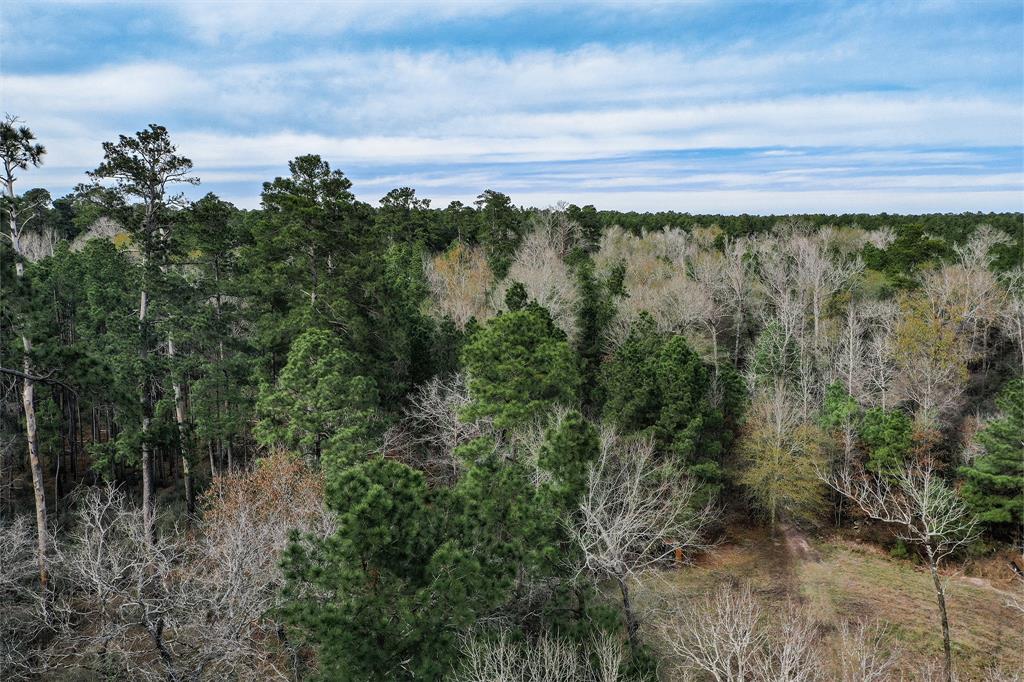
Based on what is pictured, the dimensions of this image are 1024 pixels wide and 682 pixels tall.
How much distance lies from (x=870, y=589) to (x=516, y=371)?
53.5 feet

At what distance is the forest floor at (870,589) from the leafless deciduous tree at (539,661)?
550cm

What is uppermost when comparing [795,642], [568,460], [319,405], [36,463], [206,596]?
[319,405]

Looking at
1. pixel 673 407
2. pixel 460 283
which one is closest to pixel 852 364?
pixel 673 407

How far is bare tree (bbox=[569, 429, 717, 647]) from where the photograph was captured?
13.9 meters

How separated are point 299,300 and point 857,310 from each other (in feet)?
113

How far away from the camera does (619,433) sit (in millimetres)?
25578

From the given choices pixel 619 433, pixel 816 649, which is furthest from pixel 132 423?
pixel 816 649

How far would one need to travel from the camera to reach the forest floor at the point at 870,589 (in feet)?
62.7

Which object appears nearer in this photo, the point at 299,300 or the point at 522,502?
the point at 522,502

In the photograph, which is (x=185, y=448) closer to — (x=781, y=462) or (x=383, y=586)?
(x=383, y=586)

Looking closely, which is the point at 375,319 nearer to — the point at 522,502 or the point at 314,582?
the point at 522,502

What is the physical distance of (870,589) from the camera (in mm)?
22516

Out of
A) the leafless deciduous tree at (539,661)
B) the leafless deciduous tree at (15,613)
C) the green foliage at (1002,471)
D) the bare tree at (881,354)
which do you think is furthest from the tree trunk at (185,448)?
the bare tree at (881,354)

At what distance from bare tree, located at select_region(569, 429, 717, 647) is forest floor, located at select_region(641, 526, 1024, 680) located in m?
1.61
